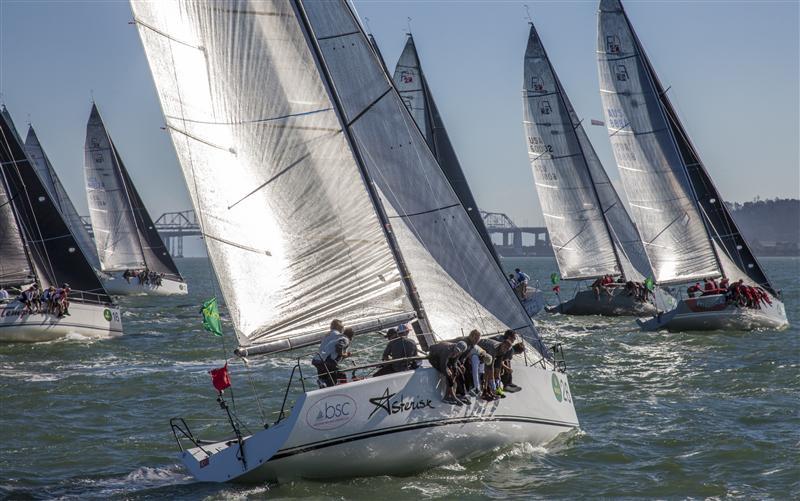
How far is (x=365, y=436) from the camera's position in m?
10.6

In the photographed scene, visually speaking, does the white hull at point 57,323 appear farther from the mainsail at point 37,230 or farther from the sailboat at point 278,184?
the sailboat at point 278,184

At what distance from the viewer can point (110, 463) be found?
496 inches

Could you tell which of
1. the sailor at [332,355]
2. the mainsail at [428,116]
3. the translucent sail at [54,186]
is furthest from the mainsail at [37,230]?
the translucent sail at [54,186]

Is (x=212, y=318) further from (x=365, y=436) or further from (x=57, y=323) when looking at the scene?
(x=57, y=323)

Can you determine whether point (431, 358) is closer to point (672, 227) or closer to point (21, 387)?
point (21, 387)

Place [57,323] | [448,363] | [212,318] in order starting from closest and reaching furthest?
1. [448,363]
2. [212,318]
3. [57,323]

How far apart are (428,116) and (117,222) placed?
26.6 m

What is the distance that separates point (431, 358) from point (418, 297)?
1.18m

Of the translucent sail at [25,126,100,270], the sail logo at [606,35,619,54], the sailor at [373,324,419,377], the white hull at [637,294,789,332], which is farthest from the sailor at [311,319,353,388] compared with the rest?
the translucent sail at [25,126,100,270]

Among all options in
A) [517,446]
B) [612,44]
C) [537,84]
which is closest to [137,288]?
[537,84]

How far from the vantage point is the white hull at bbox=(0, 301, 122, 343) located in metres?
25.4

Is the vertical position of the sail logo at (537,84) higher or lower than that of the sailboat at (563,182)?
higher

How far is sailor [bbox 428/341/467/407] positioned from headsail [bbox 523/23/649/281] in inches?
980

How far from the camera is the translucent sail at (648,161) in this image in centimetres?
3038
